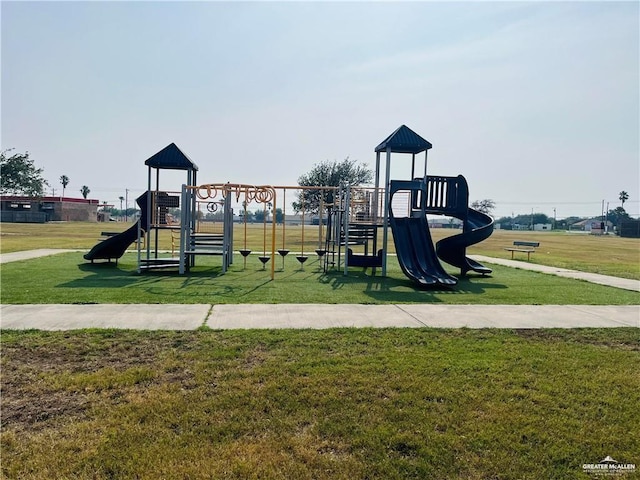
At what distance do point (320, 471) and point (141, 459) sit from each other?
Result: 120cm

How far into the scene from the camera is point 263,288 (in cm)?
1057

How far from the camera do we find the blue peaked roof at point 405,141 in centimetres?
1402

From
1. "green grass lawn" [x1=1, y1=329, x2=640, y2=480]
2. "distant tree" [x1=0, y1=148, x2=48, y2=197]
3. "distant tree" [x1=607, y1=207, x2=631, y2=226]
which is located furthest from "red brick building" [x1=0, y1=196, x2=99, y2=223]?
"distant tree" [x1=607, y1=207, x2=631, y2=226]

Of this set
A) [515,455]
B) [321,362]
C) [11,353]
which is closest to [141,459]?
[321,362]

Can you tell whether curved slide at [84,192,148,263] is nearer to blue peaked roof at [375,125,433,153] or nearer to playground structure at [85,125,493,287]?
playground structure at [85,125,493,287]

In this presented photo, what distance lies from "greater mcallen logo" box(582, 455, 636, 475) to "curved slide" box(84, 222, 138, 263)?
14011mm

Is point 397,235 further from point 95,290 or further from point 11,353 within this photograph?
point 11,353

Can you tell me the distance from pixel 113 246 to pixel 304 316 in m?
10.0

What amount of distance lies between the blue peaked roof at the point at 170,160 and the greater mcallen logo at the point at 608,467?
13201mm

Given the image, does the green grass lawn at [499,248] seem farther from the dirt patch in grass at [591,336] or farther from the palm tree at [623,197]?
the palm tree at [623,197]

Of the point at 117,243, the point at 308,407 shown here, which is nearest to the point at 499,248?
the point at 117,243

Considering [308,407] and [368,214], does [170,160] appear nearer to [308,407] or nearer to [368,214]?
[368,214]

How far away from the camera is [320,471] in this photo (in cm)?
295

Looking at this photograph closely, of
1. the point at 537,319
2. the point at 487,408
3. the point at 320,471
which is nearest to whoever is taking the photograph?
the point at 320,471
